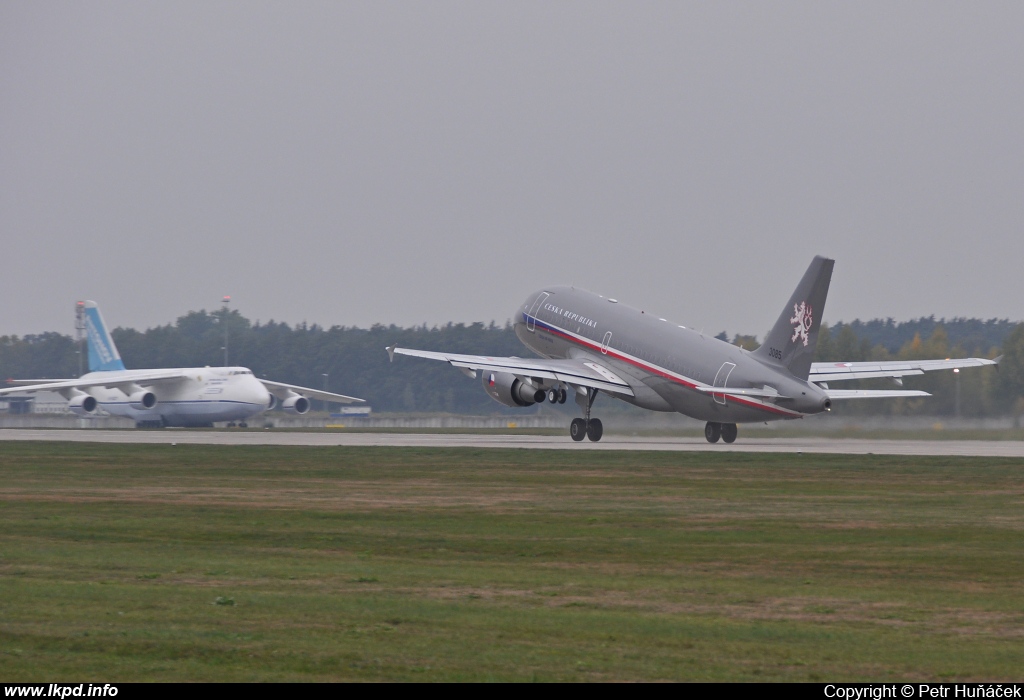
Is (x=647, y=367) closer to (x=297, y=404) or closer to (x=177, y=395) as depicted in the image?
(x=297, y=404)

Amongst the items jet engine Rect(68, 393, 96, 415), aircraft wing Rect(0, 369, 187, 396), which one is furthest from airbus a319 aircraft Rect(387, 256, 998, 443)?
jet engine Rect(68, 393, 96, 415)

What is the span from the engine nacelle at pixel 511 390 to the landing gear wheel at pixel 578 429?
1.69m

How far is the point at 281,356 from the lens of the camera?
128m

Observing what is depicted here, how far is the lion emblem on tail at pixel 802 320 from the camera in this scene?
4034 centimetres

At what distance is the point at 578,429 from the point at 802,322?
1166 cm

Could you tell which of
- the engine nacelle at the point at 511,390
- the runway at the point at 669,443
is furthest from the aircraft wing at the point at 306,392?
the engine nacelle at the point at 511,390

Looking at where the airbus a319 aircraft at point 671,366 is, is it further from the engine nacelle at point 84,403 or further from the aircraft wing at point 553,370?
the engine nacelle at point 84,403

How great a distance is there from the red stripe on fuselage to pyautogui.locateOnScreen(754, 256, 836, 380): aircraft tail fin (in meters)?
1.39

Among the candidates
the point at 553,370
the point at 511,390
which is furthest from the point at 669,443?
the point at 511,390

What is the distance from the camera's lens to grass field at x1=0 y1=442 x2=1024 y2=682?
10.4m

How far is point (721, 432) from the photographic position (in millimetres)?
46656

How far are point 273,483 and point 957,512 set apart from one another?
15368 millimetres
